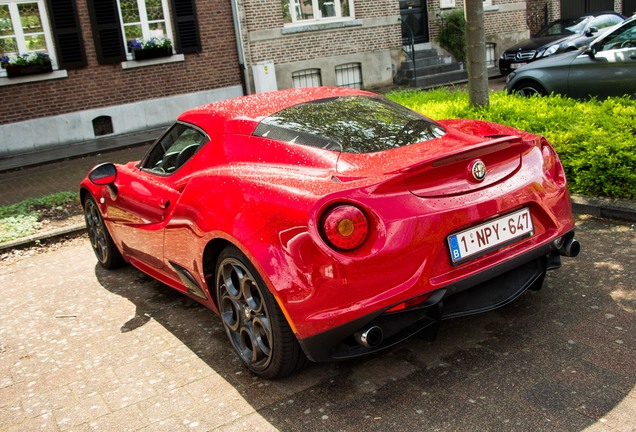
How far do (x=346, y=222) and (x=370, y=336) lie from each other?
1.86 ft

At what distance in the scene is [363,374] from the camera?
3.62 m

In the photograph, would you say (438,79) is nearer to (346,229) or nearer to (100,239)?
(100,239)

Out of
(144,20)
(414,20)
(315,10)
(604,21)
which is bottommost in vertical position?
(604,21)

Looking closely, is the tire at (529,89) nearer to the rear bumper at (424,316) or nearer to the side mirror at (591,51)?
the side mirror at (591,51)

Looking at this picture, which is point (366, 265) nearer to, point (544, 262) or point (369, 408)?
point (369, 408)

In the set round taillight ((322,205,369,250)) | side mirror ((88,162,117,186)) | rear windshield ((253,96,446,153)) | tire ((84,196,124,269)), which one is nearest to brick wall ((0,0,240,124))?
tire ((84,196,124,269))

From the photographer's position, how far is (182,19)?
1558 cm

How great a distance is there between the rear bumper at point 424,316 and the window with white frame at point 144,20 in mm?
13398

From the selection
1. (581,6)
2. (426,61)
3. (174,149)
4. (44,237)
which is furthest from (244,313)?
(581,6)

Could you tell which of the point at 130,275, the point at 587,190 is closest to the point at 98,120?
the point at 130,275

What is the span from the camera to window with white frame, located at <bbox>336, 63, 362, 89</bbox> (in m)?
18.2

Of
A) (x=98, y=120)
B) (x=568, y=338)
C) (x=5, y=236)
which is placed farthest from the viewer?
(x=98, y=120)

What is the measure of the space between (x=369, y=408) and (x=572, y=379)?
3.36 feet

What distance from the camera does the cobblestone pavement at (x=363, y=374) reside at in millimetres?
3141
